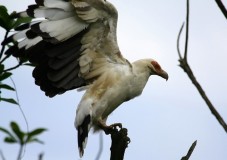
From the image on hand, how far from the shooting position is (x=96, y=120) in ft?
17.9

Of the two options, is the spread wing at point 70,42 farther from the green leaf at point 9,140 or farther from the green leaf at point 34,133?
the green leaf at point 9,140

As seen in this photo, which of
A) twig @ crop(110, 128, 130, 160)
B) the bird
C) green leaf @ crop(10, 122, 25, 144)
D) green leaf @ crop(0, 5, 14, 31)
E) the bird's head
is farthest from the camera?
the bird's head

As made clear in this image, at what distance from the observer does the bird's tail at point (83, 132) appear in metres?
4.97

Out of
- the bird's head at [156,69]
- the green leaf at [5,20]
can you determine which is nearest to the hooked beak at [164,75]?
the bird's head at [156,69]

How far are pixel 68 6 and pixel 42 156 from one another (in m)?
3.32

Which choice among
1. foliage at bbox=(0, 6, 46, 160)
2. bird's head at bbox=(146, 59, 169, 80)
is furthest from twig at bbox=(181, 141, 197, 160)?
bird's head at bbox=(146, 59, 169, 80)

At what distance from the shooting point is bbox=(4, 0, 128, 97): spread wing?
498 centimetres

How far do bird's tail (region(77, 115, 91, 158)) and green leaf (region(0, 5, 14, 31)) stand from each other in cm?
154

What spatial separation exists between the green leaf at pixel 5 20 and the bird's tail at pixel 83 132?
154cm

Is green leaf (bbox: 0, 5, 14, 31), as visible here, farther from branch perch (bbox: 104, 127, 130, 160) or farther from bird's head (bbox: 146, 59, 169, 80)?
bird's head (bbox: 146, 59, 169, 80)

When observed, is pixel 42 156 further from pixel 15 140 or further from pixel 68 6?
pixel 68 6

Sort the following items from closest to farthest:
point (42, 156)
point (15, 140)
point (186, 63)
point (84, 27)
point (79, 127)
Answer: point (186, 63), point (42, 156), point (15, 140), point (79, 127), point (84, 27)

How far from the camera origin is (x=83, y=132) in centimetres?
505

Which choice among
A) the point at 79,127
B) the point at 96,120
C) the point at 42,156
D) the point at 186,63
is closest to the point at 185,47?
the point at 186,63
